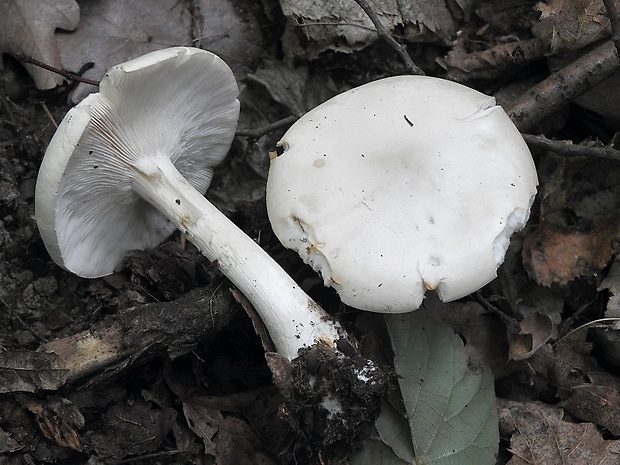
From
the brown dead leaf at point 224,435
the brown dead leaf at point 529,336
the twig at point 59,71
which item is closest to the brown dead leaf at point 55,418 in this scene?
the brown dead leaf at point 224,435

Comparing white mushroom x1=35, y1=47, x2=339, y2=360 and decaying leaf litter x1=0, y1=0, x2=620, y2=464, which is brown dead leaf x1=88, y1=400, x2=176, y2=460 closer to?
decaying leaf litter x1=0, y1=0, x2=620, y2=464

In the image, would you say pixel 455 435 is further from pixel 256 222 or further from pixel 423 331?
pixel 256 222

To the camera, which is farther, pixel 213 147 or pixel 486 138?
pixel 213 147

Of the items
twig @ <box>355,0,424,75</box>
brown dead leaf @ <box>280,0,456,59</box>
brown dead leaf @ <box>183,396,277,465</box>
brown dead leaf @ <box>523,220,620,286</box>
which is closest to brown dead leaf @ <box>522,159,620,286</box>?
brown dead leaf @ <box>523,220,620,286</box>

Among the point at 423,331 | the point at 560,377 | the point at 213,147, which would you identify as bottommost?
the point at 560,377

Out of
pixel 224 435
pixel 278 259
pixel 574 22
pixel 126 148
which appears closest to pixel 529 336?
pixel 278 259

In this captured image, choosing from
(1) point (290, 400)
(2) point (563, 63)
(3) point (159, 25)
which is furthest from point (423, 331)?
(3) point (159, 25)

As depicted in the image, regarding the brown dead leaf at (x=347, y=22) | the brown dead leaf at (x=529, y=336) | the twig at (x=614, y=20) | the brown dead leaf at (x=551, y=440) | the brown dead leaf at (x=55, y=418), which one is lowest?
the brown dead leaf at (x=551, y=440)

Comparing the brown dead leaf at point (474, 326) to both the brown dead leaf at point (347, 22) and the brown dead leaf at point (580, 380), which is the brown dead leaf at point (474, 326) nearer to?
the brown dead leaf at point (580, 380)
